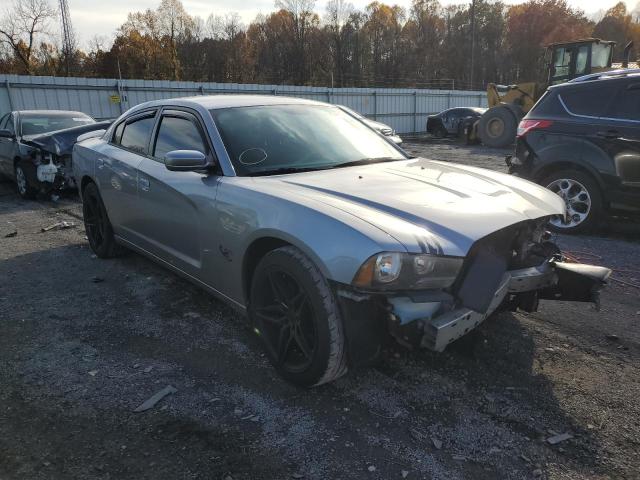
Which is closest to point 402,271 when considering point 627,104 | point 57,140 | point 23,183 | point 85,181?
point 85,181

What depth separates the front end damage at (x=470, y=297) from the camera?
2.26 meters

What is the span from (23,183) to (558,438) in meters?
9.63

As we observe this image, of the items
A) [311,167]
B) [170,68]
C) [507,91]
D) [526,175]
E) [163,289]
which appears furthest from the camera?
[170,68]

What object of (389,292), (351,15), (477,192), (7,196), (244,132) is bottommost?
(7,196)

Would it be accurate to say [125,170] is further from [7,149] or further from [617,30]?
[617,30]

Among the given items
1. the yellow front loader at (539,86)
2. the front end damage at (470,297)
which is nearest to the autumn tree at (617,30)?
the yellow front loader at (539,86)

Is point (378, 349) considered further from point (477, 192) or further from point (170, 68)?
point (170, 68)

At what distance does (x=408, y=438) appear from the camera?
2344mm

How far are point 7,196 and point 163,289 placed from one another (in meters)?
7.20

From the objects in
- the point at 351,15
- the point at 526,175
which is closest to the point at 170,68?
the point at 351,15

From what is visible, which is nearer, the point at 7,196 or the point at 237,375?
the point at 237,375

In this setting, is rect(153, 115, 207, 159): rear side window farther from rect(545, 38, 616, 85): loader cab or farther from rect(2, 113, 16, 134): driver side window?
rect(545, 38, 616, 85): loader cab

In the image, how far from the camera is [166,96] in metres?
19.2

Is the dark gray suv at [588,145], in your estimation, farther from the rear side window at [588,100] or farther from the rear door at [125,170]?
the rear door at [125,170]
